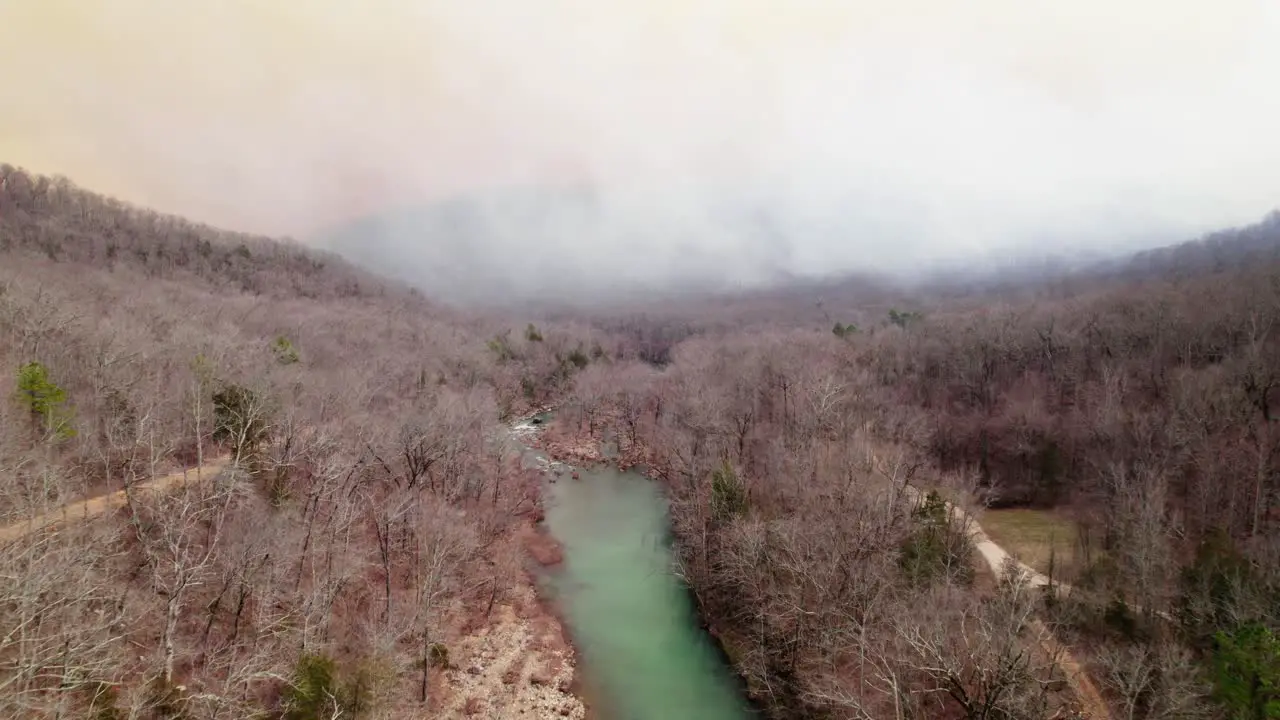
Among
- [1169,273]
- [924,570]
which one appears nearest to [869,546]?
[924,570]

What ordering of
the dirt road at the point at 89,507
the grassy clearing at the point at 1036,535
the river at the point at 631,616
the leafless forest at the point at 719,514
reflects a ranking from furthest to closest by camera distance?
the grassy clearing at the point at 1036,535
the river at the point at 631,616
the dirt road at the point at 89,507
the leafless forest at the point at 719,514

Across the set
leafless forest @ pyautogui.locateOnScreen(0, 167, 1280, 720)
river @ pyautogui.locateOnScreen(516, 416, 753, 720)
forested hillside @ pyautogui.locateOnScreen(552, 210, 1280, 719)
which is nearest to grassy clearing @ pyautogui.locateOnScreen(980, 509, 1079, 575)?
forested hillside @ pyautogui.locateOnScreen(552, 210, 1280, 719)

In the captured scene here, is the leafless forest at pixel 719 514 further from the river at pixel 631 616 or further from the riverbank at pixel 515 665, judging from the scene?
the river at pixel 631 616

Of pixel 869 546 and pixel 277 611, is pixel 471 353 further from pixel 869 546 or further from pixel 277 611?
pixel 869 546

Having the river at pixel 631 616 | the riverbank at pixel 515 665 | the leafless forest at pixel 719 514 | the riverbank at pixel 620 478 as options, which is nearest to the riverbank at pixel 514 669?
the riverbank at pixel 515 665

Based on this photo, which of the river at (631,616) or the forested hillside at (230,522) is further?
the river at (631,616)

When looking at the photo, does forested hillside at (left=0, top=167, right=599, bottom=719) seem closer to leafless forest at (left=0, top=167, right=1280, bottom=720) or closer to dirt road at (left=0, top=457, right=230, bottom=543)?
leafless forest at (left=0, top=167, right=1280, bottom=720)
